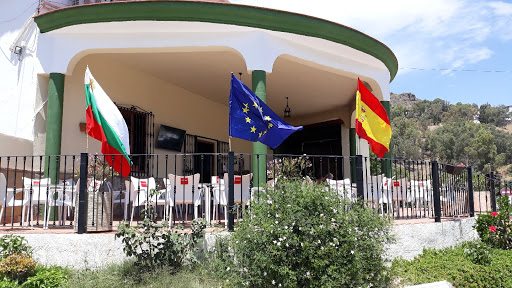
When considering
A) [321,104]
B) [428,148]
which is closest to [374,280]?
[321,104]

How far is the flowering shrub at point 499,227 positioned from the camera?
7.46 metres

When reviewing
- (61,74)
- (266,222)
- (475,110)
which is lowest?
(266,222)

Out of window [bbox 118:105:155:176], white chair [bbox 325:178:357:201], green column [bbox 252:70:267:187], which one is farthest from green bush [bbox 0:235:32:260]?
window [bbox 118:105:155:176]

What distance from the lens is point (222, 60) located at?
945 centimetres

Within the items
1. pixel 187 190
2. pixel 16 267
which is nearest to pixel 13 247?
pixel 16 267

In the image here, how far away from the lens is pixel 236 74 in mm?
10453

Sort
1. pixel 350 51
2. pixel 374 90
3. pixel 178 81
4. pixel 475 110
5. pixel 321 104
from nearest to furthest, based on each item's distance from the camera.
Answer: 1. pixel 350 51
2. pixel 374 90
3. pixel 178 81
4. pixel 321 104
5. pixel 475 110

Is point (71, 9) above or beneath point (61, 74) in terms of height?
above

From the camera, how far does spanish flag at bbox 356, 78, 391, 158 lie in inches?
312

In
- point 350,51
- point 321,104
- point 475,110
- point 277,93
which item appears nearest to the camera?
point 350,51

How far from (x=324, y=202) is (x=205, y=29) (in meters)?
4.58

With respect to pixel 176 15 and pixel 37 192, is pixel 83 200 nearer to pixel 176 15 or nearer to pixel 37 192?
pixel 37 192

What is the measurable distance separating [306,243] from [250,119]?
8.53ft

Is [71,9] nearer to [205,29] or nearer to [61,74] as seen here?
[61,74]
